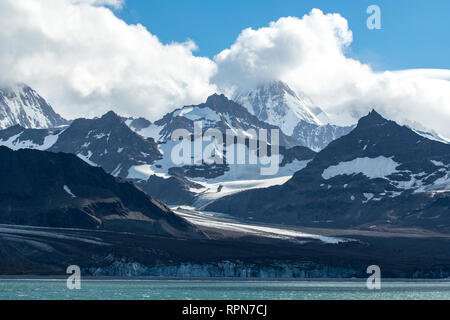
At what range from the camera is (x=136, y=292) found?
191 metres
